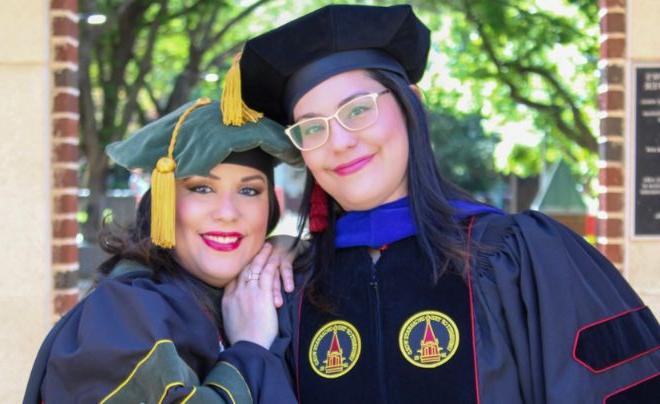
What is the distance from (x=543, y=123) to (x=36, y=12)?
5511 mm

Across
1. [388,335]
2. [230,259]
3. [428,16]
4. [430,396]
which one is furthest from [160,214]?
[428,16]

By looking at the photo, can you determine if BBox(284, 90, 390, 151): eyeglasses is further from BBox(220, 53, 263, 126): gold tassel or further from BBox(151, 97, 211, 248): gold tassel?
BBox(151, 97, 211, 248): gold tassel

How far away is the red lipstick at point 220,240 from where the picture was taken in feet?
8.77

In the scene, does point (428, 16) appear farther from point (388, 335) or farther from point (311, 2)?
point (388, 335)

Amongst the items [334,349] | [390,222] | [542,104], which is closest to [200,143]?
[390,222]

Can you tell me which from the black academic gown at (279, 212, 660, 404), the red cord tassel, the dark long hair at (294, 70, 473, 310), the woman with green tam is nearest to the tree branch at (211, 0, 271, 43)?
the woman with green tam

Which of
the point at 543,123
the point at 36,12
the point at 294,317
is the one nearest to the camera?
the point at 294,317

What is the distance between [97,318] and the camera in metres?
2.23

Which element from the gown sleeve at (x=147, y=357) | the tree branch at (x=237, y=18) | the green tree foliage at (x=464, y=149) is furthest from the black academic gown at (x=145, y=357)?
the green tree foliage at (x=464, y=149)

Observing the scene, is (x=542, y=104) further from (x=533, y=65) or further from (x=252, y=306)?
(x=252, y=306)

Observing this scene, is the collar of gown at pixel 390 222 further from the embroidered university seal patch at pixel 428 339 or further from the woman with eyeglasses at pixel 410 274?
the embroidered university seal patch at pixel 428 339

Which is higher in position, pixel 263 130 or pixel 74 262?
pixel 263 130

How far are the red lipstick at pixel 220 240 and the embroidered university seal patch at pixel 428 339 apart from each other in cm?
57

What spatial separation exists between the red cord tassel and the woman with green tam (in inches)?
5.5
